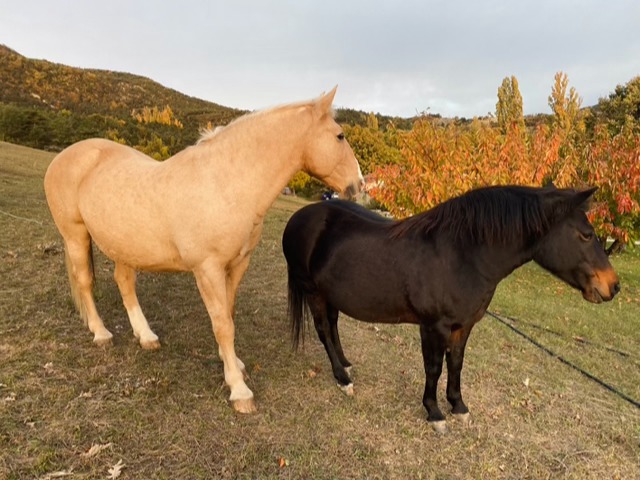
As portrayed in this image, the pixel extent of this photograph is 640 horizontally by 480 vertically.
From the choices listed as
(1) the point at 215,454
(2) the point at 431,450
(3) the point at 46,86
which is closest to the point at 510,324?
(2) the point at 431,450

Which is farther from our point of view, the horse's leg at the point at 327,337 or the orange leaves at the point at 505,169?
the orange leaves at the point at 505,169

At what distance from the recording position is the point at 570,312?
7.65 m

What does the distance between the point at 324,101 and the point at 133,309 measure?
261 cm

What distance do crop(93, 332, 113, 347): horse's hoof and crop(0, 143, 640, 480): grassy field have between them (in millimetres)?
55

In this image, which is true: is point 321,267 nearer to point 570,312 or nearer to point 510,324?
point 510,324

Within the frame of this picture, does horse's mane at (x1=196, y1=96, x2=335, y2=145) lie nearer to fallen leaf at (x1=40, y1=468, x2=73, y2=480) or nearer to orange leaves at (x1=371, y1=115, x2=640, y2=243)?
fallen leaf at (x1=40, y1=468, x2=73, y2=480)

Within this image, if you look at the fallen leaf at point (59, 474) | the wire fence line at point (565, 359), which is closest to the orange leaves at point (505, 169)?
the wire fence line at point (565, 359)

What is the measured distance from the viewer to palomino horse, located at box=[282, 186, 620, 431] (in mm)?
2525

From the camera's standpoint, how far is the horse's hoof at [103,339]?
3537 mm

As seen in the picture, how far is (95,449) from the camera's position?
90.9 inches

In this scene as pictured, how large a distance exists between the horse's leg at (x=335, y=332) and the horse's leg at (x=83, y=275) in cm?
199

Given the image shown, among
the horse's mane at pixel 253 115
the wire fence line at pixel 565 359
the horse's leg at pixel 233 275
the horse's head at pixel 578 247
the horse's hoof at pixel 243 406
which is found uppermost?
the horse's mane at pixel 253 115

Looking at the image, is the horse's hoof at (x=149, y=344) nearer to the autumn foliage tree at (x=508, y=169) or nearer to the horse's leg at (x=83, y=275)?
the horse's leg at (x=83, y=275)

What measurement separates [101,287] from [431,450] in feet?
13.9
